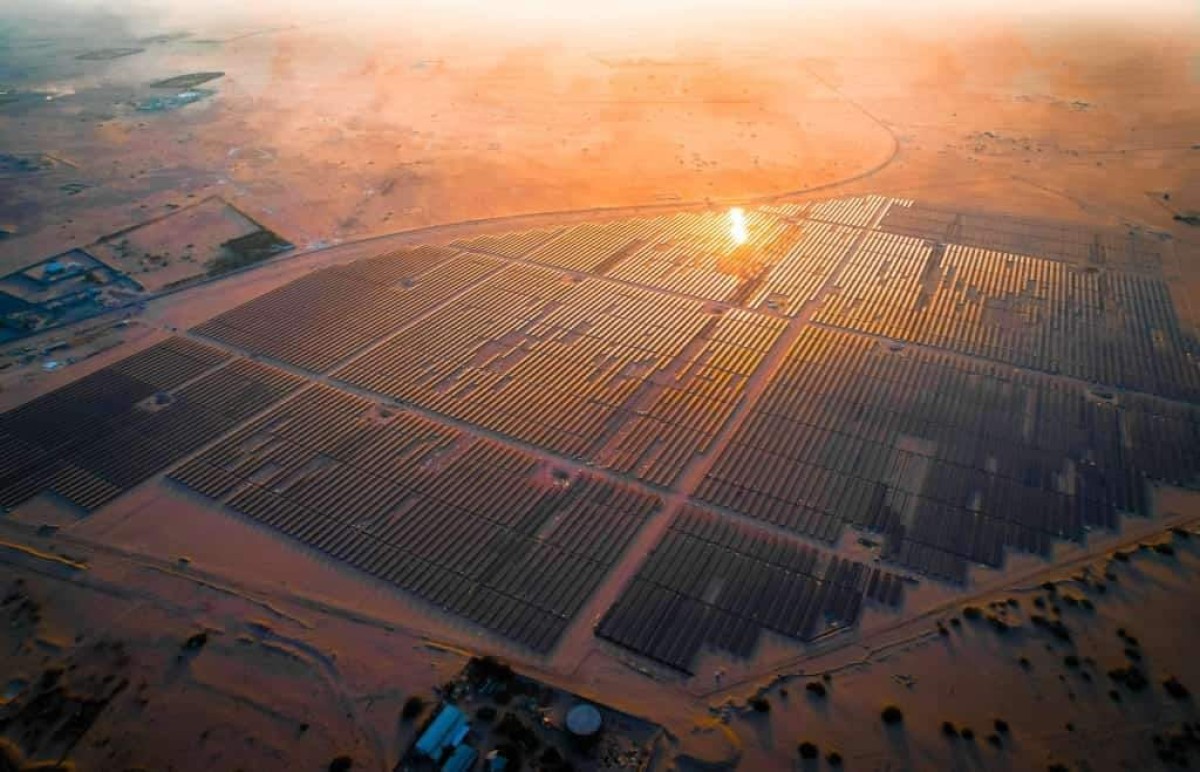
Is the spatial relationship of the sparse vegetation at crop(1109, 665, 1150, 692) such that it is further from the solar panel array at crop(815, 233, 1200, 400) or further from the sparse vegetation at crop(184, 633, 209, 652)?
the sparse vegetation at crop(184, 633, 209, 652)

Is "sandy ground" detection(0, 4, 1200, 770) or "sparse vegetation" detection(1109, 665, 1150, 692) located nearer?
"sandy ground" detection(0, 4, 1200, 770)

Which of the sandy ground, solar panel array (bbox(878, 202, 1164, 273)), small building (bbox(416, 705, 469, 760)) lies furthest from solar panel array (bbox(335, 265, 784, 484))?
solar panel array (bbox(878, 202, 1164, 273))

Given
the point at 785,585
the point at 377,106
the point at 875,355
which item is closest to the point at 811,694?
the point at 785,585

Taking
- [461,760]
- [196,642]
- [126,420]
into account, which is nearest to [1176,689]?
[461,760]

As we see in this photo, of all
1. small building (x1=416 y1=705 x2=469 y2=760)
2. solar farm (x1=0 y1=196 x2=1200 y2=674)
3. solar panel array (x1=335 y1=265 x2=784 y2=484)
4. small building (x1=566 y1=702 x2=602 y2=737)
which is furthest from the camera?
solar panel array (x1=335 y1=265 x2=784 y2=484)

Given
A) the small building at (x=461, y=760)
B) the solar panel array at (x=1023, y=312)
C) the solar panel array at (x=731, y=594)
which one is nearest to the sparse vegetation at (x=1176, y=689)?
the solar panel array at (x=731, y=594)

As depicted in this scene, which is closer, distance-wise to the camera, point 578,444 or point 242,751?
point 242,751

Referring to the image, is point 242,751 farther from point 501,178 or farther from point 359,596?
point 501,178
